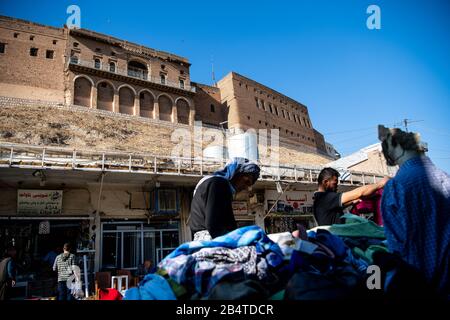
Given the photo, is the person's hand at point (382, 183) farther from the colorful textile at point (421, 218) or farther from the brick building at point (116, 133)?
the brick building at point (116, 133)

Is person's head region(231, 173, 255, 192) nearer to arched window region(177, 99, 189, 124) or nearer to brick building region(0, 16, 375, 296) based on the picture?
brick building region(0, 16, 375, 296)

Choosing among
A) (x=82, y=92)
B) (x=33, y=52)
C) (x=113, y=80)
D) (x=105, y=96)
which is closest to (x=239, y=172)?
(x=82, y=92)

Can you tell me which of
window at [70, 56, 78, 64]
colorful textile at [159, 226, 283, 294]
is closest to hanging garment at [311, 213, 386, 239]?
colorful textile at [159, 226, 283, 294]

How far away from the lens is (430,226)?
1587 mm

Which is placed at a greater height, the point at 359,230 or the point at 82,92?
the point at 82,92

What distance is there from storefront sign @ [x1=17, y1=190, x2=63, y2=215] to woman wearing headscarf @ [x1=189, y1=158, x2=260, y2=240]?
10592mm

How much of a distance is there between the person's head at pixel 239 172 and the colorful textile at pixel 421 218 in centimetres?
115

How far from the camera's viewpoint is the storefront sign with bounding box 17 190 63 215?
1063cm

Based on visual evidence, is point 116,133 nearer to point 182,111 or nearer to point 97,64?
point 97,64

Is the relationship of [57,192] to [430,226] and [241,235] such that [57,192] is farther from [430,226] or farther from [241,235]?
[430,226]

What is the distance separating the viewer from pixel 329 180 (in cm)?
312

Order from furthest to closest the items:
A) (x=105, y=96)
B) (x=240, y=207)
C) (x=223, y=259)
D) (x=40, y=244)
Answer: (x=105, y=96) < (x=240, y=207) < (x=40, y=244) < (x=223, y=259)

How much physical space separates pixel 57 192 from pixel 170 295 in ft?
37.7

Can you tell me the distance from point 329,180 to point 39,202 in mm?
11095
